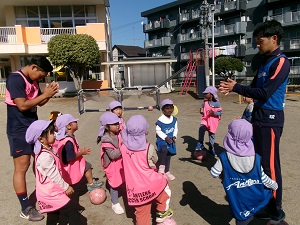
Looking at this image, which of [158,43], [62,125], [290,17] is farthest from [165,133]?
[158,43]

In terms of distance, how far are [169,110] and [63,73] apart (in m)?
18.5

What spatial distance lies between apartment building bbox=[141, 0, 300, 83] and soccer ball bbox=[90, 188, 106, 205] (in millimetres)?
17386

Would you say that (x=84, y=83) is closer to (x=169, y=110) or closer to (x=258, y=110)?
(x=169, y=110)

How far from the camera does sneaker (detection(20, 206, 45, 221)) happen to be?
10.9ft

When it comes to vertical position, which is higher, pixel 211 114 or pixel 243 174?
pixel 211 114

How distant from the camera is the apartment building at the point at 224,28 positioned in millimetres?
28406

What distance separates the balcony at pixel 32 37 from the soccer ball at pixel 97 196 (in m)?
17.1

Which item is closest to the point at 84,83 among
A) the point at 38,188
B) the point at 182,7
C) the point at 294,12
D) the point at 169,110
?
the point at 169,110

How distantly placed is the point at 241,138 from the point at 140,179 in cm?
117

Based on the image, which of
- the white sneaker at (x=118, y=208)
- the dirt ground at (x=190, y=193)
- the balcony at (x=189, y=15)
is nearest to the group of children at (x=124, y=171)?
the dirt ground at (x=190, y=193)

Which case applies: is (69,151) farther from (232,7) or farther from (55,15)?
(232,7)

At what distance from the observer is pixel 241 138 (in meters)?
2.45

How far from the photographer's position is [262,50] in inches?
110

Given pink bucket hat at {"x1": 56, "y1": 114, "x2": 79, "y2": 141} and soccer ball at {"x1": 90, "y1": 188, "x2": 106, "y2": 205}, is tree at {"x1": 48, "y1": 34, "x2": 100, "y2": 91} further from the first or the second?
soccer ball at {"x1": 90, "y1": 188, "x2": 106, "y2": 205}
